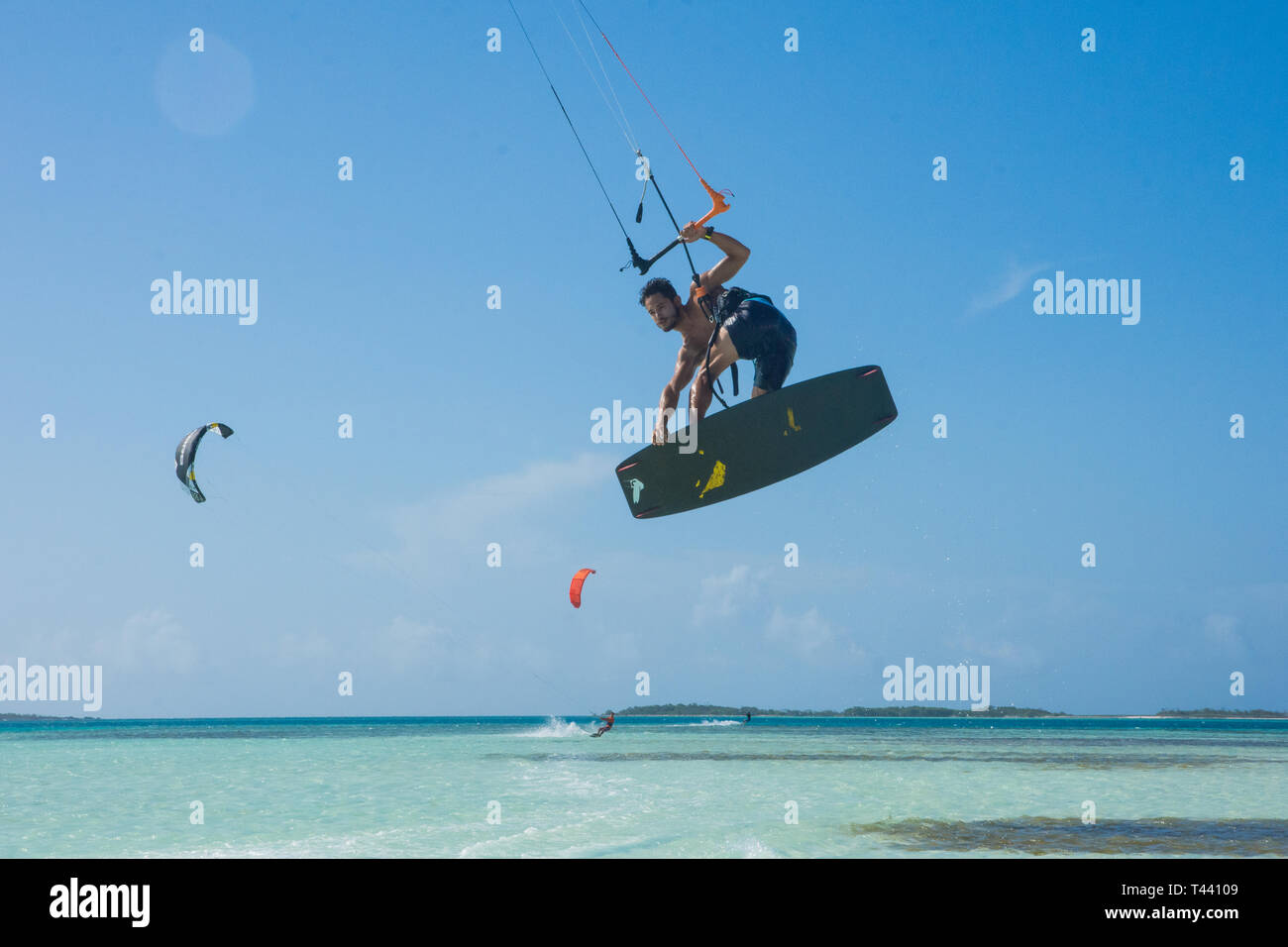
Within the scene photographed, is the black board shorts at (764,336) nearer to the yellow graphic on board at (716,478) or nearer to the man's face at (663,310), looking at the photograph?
the man's face at (663,310)

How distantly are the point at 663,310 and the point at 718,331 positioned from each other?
0.50 m

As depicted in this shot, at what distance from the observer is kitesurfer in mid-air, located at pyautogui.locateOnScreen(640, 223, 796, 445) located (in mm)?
8062

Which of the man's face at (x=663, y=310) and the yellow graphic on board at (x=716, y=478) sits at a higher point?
the man's face at (x=663, y=310)

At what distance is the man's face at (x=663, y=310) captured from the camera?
8.23 metres

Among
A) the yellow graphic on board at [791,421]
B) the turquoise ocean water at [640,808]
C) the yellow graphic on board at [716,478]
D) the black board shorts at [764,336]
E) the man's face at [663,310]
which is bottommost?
the turquoise ocean water at [640,808]

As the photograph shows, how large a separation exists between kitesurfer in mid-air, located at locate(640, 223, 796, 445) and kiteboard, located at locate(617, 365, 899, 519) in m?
0.35

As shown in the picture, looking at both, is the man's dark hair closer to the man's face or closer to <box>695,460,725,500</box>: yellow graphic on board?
the man's face

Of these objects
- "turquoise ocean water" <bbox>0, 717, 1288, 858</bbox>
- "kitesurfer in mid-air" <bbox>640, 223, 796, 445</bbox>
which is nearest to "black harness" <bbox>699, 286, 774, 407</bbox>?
"kitesurfer in mid-air" <bbox>640, 223, 796, 445</bbox>

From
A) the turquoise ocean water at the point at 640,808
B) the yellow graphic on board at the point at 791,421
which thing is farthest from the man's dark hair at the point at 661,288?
the turquoise ocean water at the point at 640,808

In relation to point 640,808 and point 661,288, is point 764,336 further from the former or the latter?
point 640,808

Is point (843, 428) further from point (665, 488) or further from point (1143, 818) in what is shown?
point (1143, 818)

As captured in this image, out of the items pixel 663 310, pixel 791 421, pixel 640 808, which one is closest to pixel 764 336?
pixel 663 310

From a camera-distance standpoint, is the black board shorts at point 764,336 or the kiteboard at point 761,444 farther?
the kiteboard at point 761,444
